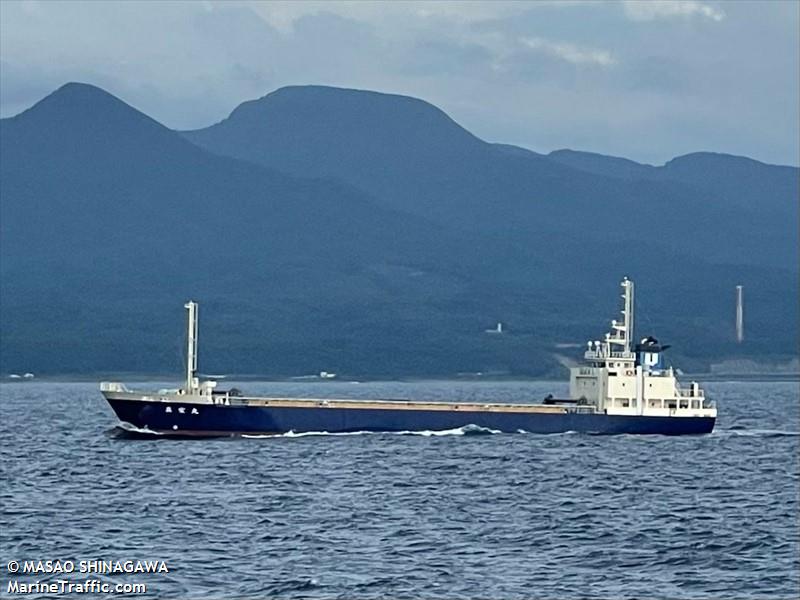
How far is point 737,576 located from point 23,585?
68.6 feet

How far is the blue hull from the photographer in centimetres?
10769

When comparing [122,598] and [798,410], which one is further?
[798,410]

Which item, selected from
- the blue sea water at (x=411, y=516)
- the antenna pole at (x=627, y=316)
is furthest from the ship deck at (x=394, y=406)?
the antenna pole at (x=627, y=316)

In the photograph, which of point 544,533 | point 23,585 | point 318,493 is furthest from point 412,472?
point 23,585

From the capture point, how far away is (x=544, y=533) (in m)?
63.2

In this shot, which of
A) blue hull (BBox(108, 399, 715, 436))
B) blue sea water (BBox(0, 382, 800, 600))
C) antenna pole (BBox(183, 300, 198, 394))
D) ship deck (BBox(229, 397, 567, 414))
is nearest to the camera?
blue sea water (BBox(0, 382, 800, 600))

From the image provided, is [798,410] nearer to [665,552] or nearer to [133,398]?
[133,398]

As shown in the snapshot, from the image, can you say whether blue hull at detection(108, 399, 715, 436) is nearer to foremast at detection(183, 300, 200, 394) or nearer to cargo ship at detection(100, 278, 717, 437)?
cargo ship at detection(100, 278, 717, 437)

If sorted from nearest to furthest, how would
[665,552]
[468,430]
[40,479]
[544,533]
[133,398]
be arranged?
[665,552] < [544,533] < [40,479] < [133,398] < [468,430]

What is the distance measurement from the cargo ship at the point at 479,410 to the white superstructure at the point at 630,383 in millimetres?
64

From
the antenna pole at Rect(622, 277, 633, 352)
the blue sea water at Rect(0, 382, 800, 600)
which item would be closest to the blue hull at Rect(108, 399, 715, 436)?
the blue sea water at Rect(0, 382, 800, 600)

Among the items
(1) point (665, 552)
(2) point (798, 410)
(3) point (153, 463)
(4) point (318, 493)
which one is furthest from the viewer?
(2) point (798, 410)

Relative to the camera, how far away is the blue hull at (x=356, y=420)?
4240 inches

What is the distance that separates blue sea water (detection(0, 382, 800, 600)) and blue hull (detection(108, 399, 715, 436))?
1698mm
